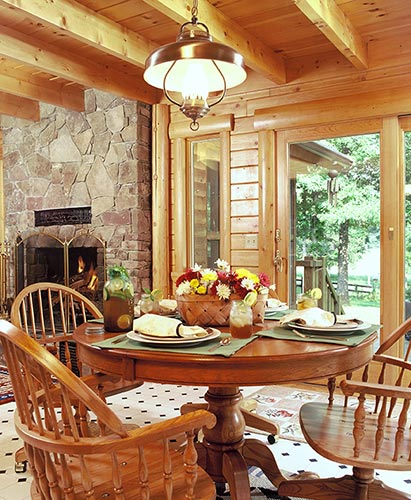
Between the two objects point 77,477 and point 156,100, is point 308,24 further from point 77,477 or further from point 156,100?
point 77,477

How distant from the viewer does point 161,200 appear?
462 cm

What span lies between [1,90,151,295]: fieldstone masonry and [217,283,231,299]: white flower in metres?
2.75

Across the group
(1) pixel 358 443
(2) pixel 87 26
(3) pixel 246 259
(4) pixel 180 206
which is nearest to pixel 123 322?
(1) pixel 358 443

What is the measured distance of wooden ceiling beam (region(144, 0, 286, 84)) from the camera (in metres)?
2.82

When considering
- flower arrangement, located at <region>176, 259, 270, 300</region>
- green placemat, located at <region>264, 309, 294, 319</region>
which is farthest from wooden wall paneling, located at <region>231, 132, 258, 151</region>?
flower arrangement, located at <region>176, 259, 270, 300</region>

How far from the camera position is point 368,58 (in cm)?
372

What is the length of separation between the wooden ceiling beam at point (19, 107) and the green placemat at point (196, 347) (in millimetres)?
4134

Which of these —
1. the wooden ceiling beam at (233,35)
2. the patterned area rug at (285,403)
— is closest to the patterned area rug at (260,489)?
the patterned area rug at (285,403)

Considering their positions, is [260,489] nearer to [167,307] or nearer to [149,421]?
[167,307]

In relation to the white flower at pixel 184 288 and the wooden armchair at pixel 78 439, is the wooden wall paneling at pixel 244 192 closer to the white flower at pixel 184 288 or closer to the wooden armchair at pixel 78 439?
the white flower at pixel 184 288

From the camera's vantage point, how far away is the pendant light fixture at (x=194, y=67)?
185 centimetres

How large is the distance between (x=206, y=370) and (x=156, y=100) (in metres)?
3.60

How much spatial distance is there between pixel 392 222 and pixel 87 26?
96.8 inches

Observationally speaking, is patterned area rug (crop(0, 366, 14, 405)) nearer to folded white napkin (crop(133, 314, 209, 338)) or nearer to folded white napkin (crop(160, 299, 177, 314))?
folded white napkin (crop(160, 299, 177, 314))
